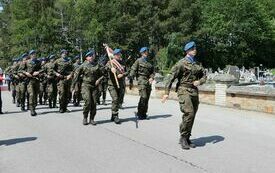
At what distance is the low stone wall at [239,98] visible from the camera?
14602 millimetres

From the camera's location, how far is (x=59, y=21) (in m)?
59.2

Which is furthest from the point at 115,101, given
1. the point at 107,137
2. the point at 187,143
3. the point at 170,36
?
the point at 170,36

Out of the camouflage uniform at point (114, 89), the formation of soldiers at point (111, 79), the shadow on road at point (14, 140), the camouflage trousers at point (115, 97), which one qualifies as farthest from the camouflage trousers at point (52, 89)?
the shadow on road at point (14, 140)

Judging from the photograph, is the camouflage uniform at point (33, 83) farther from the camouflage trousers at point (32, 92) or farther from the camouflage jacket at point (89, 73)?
the camouflage jacket at point (89, 73)

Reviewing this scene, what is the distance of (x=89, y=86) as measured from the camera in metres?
12.8

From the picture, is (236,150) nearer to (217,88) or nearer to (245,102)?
(245,102)

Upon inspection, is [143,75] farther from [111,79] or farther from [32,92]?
[32,92]

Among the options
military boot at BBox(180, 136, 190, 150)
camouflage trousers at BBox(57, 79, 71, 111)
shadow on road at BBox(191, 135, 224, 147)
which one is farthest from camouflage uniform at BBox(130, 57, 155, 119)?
military boot at BBox(180, 136, 190, 150)

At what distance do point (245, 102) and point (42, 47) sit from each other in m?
48.0

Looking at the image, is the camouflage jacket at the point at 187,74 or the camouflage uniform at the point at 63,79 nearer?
the camouflage jacket at the point at 187,74

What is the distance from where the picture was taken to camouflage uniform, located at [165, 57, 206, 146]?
29.7 ft

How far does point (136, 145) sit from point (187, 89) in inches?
57.3

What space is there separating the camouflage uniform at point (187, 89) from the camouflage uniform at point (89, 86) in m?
4.00

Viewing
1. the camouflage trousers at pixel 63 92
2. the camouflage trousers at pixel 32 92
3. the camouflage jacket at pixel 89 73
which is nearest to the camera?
the camouflage jacket at pixel 89 73
